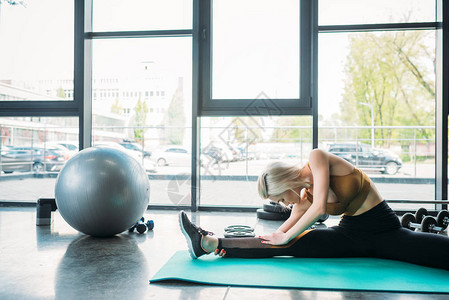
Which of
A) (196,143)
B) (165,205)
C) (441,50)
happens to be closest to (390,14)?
(441,50)

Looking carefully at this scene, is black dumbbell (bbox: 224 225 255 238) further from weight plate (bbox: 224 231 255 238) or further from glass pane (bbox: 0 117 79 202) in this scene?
glass pane (bbox: 0 117 79 202)

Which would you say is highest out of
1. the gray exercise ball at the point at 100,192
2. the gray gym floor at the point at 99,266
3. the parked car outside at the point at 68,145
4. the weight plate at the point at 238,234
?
the parked car outside at the point at 68,145

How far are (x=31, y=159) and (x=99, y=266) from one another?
2633mm

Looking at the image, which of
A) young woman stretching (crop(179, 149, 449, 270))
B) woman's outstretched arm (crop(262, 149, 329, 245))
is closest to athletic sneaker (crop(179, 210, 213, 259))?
young woman stretching (crop(179, 149, 449, 270))

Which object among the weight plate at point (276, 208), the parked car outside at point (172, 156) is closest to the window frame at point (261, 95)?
the parked car outside at point (172, 156)

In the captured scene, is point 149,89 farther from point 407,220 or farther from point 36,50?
point 407,220

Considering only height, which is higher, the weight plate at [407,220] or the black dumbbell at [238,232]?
the weight plate at [407,220]

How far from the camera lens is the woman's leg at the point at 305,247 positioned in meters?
1.78

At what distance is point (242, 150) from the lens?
408cm

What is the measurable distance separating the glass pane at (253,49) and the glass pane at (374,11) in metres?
0.33

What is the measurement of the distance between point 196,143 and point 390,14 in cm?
212

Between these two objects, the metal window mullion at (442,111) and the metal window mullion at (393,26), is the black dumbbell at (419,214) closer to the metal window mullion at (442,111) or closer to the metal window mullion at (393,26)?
the metal window mullion at (442,111)

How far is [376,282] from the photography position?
1467mm

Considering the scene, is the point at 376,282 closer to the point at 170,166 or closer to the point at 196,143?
the point at 196,143
